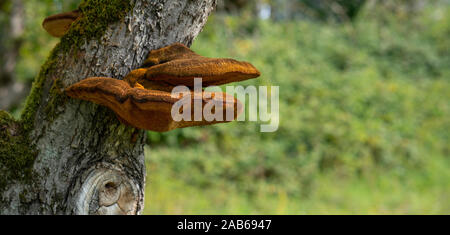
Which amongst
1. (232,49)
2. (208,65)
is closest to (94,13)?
(208,65)

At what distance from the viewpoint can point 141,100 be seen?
1.10m

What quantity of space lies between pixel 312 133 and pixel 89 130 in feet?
16.3

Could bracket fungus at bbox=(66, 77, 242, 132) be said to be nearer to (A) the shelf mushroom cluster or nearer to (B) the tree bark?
(A) the shelf mushroom cluster

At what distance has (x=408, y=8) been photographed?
428 inches

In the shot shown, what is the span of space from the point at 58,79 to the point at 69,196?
370mm

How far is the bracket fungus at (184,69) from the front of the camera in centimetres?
121

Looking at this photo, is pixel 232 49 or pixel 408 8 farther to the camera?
pixel 408 8

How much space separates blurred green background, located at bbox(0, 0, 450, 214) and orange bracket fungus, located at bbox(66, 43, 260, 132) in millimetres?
2082

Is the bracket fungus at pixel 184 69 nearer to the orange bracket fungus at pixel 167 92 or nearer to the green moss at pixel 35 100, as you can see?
the orange bracket fungus at pixel 167 92

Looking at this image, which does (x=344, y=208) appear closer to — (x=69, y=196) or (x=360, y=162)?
(x=360, y=162)

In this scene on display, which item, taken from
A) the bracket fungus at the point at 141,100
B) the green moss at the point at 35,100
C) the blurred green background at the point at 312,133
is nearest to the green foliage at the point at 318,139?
the blurred green background at the point at 312,133

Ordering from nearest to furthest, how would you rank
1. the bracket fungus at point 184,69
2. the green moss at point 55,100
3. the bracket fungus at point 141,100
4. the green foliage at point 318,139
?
the bracket fungus at point 141,100 → the bracket fungus at point 184,69 → the green moss at point 55,100 → the green foliage at point 318,139

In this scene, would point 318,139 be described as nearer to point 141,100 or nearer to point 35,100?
point 35,100

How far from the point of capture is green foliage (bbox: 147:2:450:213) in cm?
520
